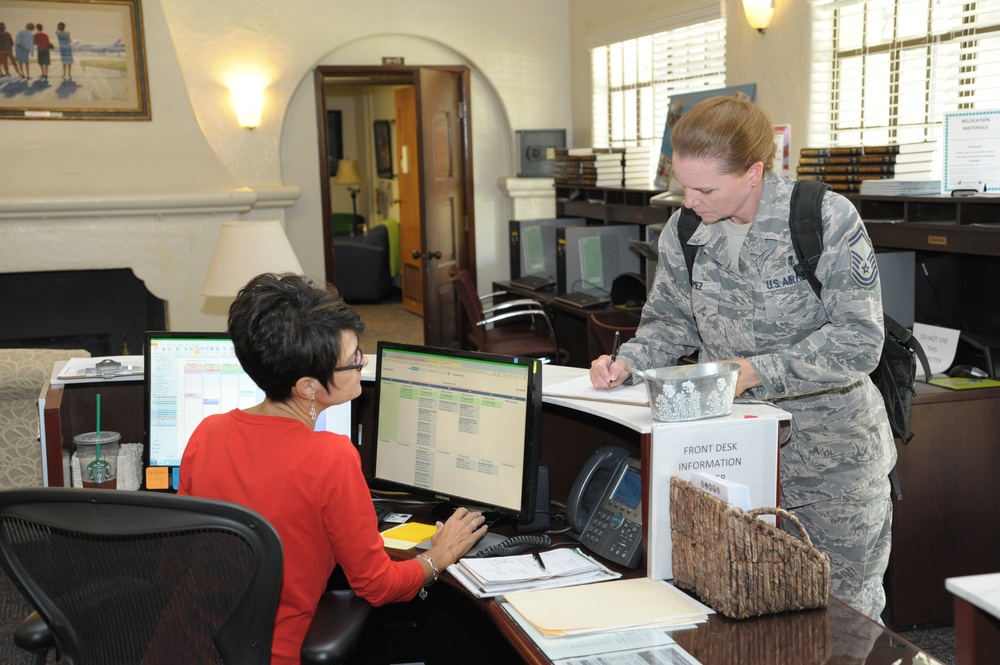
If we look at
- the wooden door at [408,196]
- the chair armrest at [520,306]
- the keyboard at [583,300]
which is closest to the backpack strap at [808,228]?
the keyboard at [583,300]

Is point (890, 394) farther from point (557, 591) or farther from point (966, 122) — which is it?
point (966, 122)

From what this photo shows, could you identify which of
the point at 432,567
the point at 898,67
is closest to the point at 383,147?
the point at 898,67

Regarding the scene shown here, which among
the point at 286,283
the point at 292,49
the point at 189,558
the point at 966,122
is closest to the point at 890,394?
the point at 966,122

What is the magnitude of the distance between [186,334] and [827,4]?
3.23 m

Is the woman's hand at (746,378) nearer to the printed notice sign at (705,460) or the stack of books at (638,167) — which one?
the printed notice sign at (705,460)

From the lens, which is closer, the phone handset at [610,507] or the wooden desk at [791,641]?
the wooden desk at [791,641]

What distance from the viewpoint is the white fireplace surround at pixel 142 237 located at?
5770 mm

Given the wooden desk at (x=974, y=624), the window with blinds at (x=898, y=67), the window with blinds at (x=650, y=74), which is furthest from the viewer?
the window with blinds at (x=650, y=74)

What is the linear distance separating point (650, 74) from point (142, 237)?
3338 millimetres

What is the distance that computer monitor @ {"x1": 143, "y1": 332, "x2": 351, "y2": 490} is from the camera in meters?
2.50

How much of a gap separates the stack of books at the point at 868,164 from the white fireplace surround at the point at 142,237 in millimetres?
3577

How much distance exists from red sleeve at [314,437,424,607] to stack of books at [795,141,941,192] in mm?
2573

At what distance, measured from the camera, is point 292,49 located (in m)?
6.41

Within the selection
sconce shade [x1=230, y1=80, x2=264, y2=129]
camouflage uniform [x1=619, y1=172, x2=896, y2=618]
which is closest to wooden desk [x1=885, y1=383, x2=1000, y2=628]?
camouflage uniform [x1=619, y1=172, x2=896, y2=618]
